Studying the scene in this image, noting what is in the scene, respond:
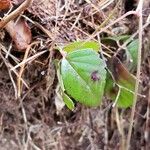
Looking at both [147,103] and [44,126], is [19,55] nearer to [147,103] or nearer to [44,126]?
[44,126]

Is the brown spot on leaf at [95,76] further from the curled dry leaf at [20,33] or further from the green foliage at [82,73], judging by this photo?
the curled dry leaf at [20,33]

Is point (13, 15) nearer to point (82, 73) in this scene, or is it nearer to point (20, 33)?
point (20, 33)

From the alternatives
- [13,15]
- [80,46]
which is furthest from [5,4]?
[80,46]

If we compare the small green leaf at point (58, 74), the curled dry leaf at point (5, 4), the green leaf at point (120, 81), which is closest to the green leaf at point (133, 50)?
the green leaf at point (120, 81)

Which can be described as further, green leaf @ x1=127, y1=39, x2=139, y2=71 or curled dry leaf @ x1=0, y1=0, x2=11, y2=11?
green leaf @ x1=127, y1=39, x2=139, y2=71

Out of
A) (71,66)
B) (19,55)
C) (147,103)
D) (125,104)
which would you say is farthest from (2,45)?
(147,103)

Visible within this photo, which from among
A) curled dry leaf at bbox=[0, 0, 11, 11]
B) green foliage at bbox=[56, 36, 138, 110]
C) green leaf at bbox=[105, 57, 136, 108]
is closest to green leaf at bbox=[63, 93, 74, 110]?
green foliage at bbox=[56, 36, 138, 110]

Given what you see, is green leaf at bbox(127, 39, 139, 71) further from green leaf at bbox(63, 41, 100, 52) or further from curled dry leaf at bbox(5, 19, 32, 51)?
curled dry leaf at bbox(5, 19, 32, 51)
